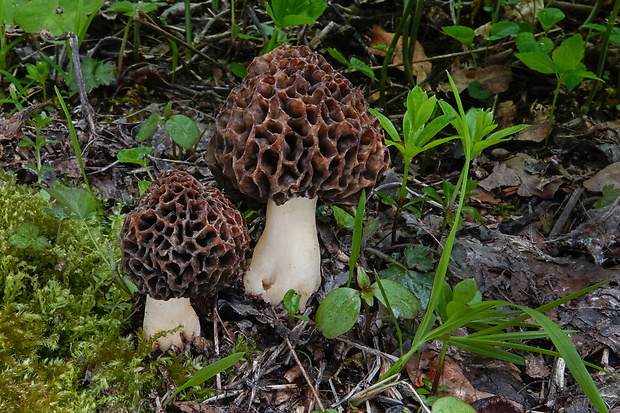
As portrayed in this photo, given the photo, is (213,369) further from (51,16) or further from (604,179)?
(604,179)

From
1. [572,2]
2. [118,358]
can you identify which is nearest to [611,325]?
[118,358]

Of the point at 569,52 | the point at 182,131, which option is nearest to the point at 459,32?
the point at 569,52

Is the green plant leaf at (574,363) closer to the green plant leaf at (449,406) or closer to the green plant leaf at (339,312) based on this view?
the green plant leaf at (449,406)

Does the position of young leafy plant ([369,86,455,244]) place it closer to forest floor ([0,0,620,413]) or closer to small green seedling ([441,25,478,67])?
forest floor ([0,0,620,413])

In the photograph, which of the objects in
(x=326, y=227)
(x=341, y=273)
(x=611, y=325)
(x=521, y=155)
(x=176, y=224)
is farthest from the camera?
(x=521, y=155)

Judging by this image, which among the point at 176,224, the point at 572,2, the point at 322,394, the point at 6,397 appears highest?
the point at 572,2

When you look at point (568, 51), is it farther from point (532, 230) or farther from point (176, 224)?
point (176, 224)
